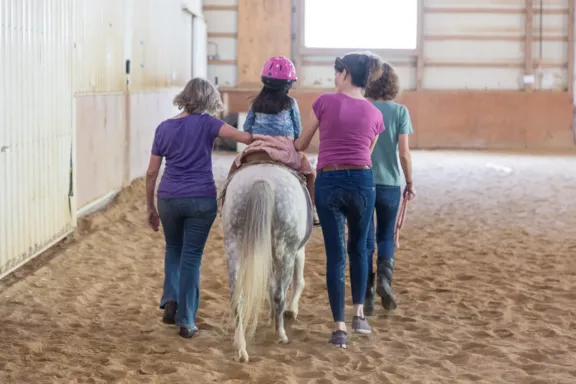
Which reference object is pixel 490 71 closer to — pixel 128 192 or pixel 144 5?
pixel 144 5

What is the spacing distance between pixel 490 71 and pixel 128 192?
9.95 metres

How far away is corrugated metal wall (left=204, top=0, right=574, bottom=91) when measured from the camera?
1712 cm

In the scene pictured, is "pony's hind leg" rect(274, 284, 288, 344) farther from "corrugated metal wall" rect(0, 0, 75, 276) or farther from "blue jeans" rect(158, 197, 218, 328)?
"corrugated metal wall" rect(0, 0, 75, 276)

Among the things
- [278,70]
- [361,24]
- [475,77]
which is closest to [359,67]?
[278,70]

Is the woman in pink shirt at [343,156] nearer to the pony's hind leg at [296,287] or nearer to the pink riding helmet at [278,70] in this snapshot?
the pink riding helmet at [278,70]

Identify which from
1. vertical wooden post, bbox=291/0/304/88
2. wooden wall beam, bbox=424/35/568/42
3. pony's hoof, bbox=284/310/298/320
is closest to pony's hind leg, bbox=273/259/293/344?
pony's hoof, bbox=284/310/298/320

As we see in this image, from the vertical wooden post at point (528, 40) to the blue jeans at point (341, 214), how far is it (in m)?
Answer: 13.7

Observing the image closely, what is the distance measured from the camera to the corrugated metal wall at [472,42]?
1712cm

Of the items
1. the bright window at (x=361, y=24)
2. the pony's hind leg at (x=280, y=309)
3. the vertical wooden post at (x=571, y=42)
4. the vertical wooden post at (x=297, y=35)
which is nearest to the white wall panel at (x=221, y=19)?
the vertical wooden post at (x=297, y=35)

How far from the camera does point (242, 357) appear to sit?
13.0 ft

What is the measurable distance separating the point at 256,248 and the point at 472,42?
14076 mm

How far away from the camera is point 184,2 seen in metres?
14.2

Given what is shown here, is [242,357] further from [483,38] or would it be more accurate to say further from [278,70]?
[483,38]

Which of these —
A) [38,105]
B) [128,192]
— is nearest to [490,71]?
[128,192]
